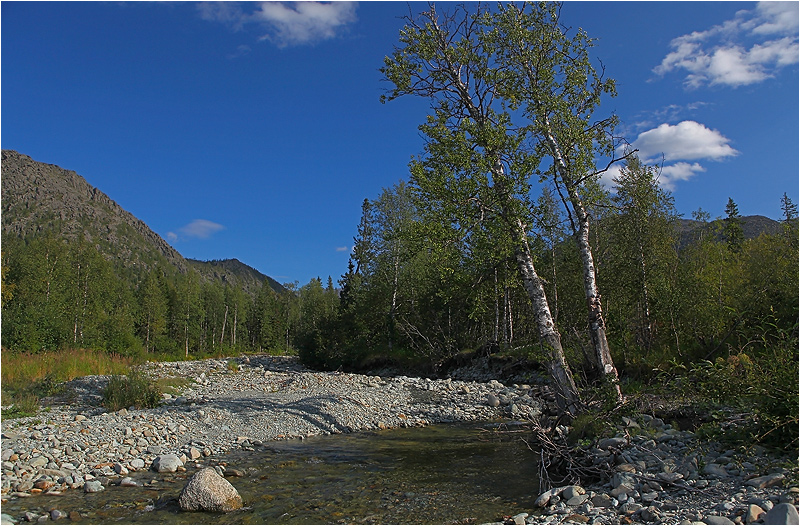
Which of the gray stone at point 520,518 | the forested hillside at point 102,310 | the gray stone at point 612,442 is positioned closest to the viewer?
the gray stone at point 520,518

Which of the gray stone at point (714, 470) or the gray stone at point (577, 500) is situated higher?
the gray stone at point (714, 470)

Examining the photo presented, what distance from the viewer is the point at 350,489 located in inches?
334

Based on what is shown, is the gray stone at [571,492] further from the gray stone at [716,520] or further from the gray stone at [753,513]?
the gray stone at [753,513]

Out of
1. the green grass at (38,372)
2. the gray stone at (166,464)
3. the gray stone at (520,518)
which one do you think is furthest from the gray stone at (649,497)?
the green grass at (38,372)

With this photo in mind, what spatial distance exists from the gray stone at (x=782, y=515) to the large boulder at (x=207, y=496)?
22.6 ft

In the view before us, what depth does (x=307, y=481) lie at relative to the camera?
902 centimetres

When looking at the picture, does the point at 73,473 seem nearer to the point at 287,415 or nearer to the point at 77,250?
the point at 287,415

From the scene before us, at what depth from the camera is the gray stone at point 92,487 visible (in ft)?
26.9

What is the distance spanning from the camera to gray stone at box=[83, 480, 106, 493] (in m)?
8.20

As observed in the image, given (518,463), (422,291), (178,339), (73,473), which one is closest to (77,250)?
(178,339)

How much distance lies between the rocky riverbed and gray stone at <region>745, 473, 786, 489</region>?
1 cm

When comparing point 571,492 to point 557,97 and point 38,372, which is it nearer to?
point 557,97

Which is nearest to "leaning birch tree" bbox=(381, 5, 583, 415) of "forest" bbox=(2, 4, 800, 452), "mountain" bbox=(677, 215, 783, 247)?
"forest" bbox=(2, 4, 800, 452)

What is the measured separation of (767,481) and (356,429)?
10509 mm
